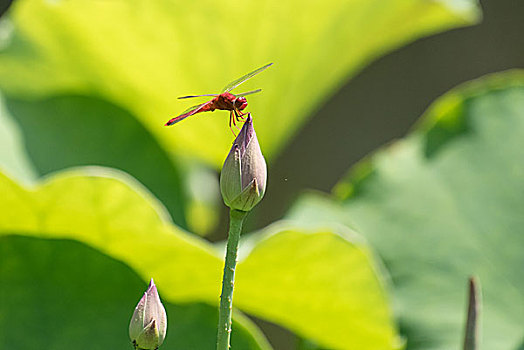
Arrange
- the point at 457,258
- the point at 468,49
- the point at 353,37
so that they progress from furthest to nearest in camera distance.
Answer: the point at 468,49
the point at 353,37
the point at 457,258

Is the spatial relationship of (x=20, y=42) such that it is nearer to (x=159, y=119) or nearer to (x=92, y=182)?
(x=159, y=119)

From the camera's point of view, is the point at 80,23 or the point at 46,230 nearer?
the point at 46,230

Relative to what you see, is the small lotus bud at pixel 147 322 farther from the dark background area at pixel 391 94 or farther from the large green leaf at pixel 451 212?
the dark background area at pixel 391 94

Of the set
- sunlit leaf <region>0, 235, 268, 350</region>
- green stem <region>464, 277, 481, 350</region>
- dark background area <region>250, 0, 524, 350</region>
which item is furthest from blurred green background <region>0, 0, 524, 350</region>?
dark background area <region>250, 0, 524, 350</region>

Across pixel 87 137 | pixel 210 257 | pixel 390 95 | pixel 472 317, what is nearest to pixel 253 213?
pixel 87 137

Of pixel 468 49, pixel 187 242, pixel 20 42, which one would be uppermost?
pixel 468 49

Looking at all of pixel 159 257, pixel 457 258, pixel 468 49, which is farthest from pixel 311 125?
pixel 159 257
